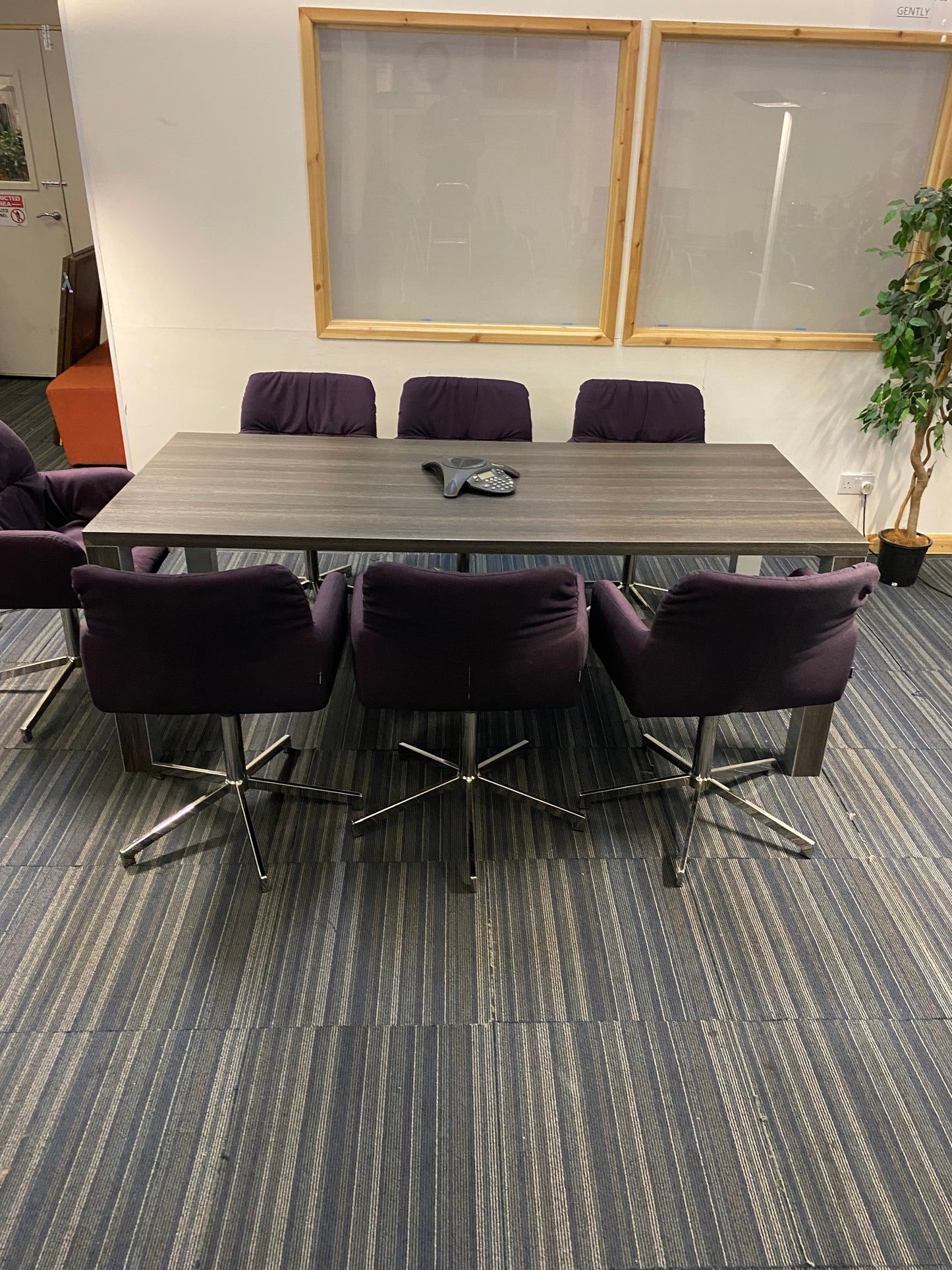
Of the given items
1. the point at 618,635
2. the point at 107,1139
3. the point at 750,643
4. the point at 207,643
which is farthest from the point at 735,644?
the point at 107,1139

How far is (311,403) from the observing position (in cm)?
357

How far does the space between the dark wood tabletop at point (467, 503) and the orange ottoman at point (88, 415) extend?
1.80 m

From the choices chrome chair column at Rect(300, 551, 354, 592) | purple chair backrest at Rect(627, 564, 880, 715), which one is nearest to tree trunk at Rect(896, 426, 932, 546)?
purple chair backrest at Rect(627, 564, 880, 715)

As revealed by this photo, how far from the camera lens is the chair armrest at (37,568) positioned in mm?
2541

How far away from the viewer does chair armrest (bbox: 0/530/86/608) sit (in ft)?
8.34

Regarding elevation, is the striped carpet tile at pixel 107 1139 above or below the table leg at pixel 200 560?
below

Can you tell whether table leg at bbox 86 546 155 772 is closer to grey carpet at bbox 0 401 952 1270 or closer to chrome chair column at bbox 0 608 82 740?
grey carpet at bbox 0 401 952 1270

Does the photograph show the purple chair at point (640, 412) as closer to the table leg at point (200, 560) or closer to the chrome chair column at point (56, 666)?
the table leg at point (200, 560)

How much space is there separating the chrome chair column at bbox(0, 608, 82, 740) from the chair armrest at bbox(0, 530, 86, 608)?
0.22m

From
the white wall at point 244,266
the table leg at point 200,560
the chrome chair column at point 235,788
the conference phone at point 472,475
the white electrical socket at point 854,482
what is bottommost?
the chrome chair column at point 235,788

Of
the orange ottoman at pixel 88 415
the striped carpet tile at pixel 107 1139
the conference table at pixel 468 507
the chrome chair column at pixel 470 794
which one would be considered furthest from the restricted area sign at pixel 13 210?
the striped carpet tile at pixel 107 1139

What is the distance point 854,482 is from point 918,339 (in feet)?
2.44

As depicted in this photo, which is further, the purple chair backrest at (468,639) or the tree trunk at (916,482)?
the tree trunk at (916,482)

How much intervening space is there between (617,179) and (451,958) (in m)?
3.25
